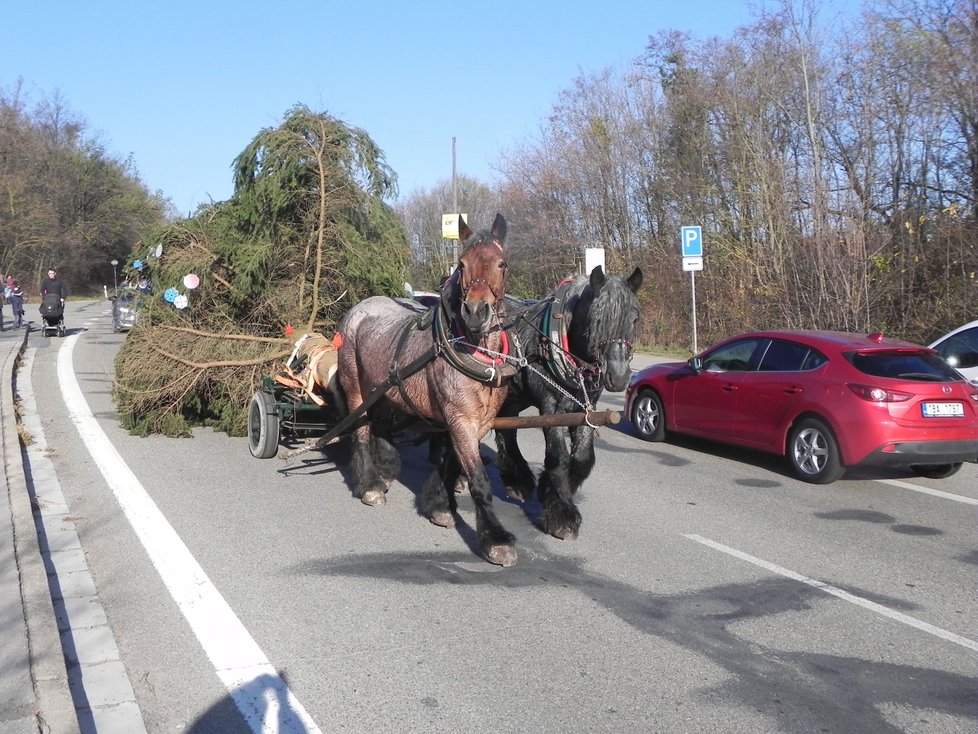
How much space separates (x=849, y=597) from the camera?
580 centimetres

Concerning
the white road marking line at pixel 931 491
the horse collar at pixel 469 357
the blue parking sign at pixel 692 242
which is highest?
the blue parking sign at pixel 692 242

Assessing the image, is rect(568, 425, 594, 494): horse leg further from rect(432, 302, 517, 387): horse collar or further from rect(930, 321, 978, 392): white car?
rect(930, 321, 978, 392): white car

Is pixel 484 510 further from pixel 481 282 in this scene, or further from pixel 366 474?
pixel 366 474

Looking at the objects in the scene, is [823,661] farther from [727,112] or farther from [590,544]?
[727,112]

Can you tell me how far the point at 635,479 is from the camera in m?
9.56

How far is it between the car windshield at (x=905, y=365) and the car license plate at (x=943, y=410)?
27 centimetres

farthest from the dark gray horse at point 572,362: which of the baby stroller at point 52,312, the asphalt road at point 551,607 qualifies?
the baby stroller at point 52,312

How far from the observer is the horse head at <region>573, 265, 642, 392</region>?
6.32 metres

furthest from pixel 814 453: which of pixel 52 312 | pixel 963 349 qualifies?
pixel 52 312

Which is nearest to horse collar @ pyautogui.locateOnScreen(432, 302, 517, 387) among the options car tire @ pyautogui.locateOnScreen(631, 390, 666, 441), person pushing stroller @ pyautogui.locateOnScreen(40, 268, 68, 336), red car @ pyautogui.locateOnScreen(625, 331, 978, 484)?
red car @ pyautogui.locateOnScreen(625, 331, 978, 484)

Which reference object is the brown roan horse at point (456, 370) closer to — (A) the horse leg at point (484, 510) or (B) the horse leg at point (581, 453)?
(A) the horse leg at point (484, 510)

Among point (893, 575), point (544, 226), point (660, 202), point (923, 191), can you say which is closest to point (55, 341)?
point (544, 226)

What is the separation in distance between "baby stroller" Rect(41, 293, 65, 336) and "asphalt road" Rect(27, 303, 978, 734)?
61.4 feet

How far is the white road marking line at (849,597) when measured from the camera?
5145mm
